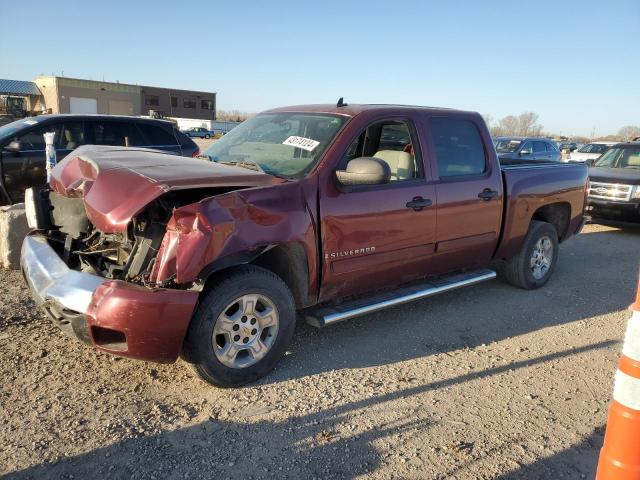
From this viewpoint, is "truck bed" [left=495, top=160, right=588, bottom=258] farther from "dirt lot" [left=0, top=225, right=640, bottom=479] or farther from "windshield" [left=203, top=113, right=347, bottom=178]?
"windshield" [left=203, top=113, right=347, bottom=178]

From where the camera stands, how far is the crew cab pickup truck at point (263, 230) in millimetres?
3062


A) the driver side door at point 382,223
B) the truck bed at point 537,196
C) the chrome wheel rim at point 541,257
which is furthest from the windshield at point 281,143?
the chrome wheel rim at point 541,257

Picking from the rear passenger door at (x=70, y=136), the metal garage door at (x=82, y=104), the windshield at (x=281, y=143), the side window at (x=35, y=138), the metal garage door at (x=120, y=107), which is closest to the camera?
the windshield at (x=281, y=143)

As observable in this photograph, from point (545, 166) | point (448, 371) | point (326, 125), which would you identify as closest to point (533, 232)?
point (545, 166)

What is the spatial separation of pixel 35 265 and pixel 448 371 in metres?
3.13

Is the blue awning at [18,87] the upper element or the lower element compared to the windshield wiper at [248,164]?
upper

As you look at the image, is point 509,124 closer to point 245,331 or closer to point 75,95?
point 75,95

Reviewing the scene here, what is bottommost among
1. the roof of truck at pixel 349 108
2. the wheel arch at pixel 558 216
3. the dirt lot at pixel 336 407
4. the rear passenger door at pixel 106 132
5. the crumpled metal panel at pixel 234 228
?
the dirt lot at pixel 336 407

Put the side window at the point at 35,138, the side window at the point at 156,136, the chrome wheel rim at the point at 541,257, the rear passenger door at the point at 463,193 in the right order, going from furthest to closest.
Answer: the side window at the point at 156,136, the side window at the point at 35,138, the chrome wheel rim at the point at 541,257, the rear passenger door at the point at 463,193

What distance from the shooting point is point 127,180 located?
3211 mm

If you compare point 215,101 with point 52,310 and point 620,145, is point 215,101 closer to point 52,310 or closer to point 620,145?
point 620,145

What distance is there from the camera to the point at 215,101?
84.7 m

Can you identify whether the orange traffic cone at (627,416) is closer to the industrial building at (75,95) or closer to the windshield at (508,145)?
the windshield at (508,145)

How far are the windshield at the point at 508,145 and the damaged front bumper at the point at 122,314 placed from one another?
46.9 ft
